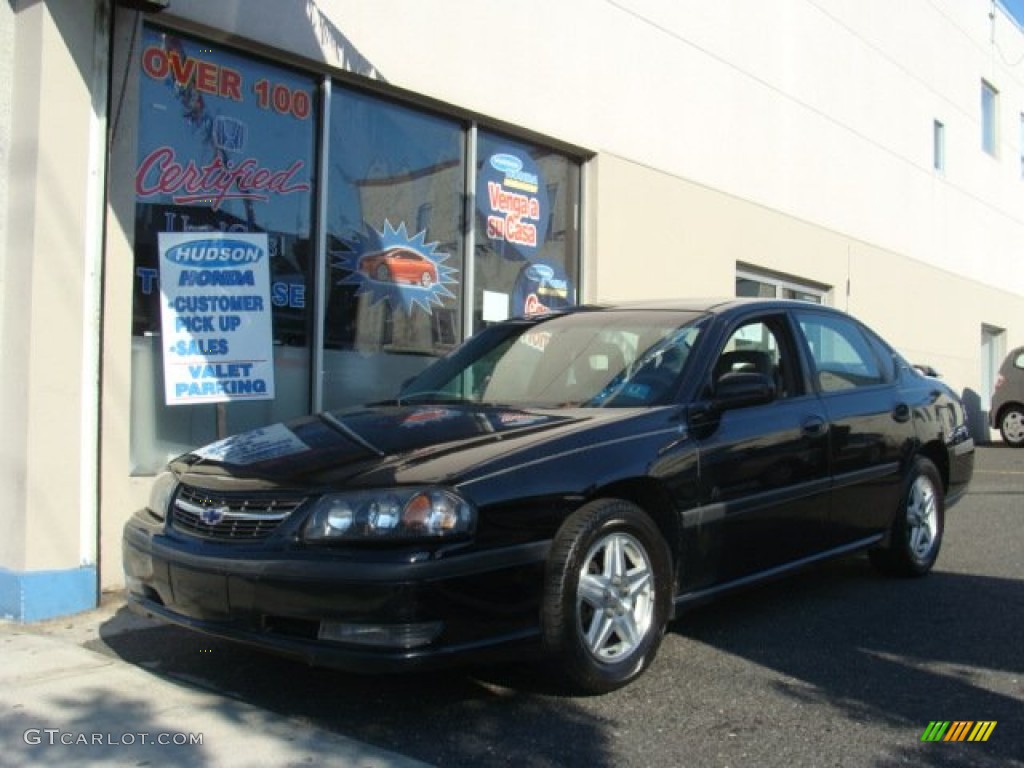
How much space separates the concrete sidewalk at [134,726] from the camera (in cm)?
321

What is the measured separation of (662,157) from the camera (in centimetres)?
1012

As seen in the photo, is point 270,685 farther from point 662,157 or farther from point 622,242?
point 662,157

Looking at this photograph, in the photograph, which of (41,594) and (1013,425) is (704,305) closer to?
(41,594)

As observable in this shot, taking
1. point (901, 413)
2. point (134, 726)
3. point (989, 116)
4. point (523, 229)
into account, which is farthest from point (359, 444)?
point (989, 116)

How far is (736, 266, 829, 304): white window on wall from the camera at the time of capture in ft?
37.7

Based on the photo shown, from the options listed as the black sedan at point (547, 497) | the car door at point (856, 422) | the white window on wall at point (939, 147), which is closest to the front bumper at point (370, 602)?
the black sedan at point (547, 497)

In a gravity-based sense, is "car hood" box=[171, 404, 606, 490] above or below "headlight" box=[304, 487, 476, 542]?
above

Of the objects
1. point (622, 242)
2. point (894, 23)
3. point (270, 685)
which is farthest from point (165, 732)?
point (894, 23)

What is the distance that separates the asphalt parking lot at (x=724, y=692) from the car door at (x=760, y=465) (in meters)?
0.39

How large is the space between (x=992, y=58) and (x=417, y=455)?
1875 cm

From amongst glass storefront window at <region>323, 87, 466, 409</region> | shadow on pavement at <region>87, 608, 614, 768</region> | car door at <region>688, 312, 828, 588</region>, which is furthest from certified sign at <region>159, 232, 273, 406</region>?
car door at <region>688, 312, 828, 588</region>

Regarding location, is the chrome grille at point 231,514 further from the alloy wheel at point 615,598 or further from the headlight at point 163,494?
the alloy wheel at point 615,598

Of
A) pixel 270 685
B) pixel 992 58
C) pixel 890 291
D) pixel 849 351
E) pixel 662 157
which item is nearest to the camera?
pixel 270 685

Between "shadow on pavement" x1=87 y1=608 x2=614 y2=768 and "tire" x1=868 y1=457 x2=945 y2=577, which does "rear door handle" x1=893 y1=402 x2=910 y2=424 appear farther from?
"shadow on pavement" x1=87 y1=608 x2=614 y2=768
